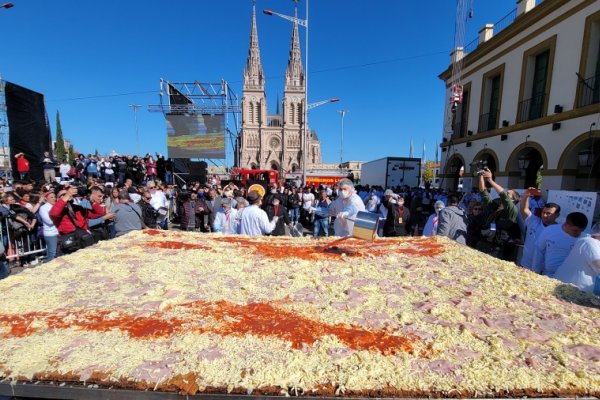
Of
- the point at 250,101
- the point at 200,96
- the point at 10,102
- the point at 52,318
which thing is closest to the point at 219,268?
the point at 52,318

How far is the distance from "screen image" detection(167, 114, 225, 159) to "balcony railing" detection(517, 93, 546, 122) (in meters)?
19.0

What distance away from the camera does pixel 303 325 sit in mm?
1780

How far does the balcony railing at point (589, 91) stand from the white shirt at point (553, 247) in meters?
9.86

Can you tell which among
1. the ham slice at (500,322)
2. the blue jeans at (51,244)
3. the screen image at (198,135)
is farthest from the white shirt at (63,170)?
the ham slice at (500,322)

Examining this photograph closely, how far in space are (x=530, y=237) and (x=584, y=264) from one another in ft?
7.10

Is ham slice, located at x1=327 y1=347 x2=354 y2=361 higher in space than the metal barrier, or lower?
higher

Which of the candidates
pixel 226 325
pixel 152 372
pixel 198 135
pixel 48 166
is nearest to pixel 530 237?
pixel 226 325

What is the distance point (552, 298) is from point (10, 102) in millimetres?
16840

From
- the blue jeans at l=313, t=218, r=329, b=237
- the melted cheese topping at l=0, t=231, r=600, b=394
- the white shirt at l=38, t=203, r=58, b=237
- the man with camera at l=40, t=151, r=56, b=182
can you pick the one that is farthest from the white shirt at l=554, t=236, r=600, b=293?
the man with camera at l=40, t=151, r=56, b=182

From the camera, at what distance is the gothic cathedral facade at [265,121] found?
78750 mm

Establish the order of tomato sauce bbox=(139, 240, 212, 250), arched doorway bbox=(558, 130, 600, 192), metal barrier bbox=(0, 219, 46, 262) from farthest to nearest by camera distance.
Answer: arched doorway bbox=(558, 130, 600, 192) → metal barrier bbox=(0, 219, 46, 262) → tomato sauce bbox=(139, 240, 212, 250)

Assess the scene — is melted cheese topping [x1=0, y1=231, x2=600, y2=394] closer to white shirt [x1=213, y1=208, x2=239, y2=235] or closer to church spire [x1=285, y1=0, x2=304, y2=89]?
white shirt [x1=213, y1=208, x2=239, y2=235]

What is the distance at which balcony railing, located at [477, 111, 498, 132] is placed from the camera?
1582 cm

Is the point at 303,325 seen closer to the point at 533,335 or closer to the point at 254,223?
the point at 533,335
